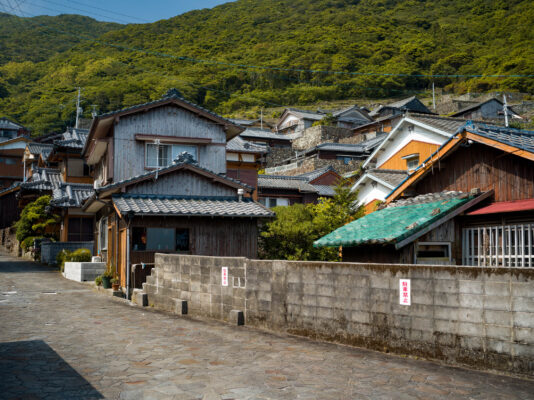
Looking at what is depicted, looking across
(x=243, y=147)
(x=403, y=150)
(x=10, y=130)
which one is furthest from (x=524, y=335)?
(x=10, y=130)

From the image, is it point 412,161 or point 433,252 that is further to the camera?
point 412,161

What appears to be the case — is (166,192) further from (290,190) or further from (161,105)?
(290,190)

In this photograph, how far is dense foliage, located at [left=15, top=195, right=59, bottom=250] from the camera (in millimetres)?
32469

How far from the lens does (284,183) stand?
138 feet

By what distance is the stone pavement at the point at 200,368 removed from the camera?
641 centimetres

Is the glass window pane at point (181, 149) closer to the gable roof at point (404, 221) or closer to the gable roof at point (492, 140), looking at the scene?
the gable roof at point (404, 221)

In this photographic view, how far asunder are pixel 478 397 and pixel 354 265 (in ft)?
11.8

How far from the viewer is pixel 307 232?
22.1 meters

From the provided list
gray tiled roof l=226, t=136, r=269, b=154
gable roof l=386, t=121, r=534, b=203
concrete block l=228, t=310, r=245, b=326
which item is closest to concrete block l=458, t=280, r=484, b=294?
gable roof l=386, t=121, r=534, b=203

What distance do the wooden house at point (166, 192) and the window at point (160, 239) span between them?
0.04 meters

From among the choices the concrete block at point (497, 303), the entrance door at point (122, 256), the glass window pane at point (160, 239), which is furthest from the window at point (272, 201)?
the concrete block at point (497, 303)

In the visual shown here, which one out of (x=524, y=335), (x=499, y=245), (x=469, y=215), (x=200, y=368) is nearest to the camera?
(x=524, y=335)

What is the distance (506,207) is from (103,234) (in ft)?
60.5

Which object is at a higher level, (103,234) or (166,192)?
(166,192)
